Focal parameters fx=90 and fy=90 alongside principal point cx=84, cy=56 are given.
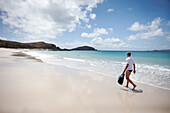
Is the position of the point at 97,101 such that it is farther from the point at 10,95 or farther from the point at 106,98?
the point at 10,95

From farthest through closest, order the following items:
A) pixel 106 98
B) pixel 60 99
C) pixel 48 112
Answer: pixel 106 98 < pixel 60 99 < pixel 48 112

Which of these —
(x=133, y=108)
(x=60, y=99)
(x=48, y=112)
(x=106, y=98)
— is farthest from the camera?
(x=106, y=98)

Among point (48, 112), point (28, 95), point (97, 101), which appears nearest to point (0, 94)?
point (28, 95)

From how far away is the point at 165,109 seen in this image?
10.4 ft

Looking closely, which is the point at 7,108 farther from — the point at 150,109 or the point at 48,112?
the point at 150,109

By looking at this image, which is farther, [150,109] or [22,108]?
[150,109]

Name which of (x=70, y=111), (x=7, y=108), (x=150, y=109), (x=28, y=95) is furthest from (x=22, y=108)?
(x=150, y=109)

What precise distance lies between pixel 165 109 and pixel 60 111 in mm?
3623

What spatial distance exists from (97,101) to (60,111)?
1.39 meters

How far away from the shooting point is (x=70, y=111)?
2740 millimetres

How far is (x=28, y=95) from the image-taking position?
3514 millimetres

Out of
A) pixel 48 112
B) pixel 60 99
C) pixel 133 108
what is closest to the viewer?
pixel 48 112

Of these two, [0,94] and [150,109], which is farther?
[0,94]

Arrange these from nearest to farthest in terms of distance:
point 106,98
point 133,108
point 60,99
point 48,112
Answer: point 48,112, point 133,108, point 60,99, point 106,98
